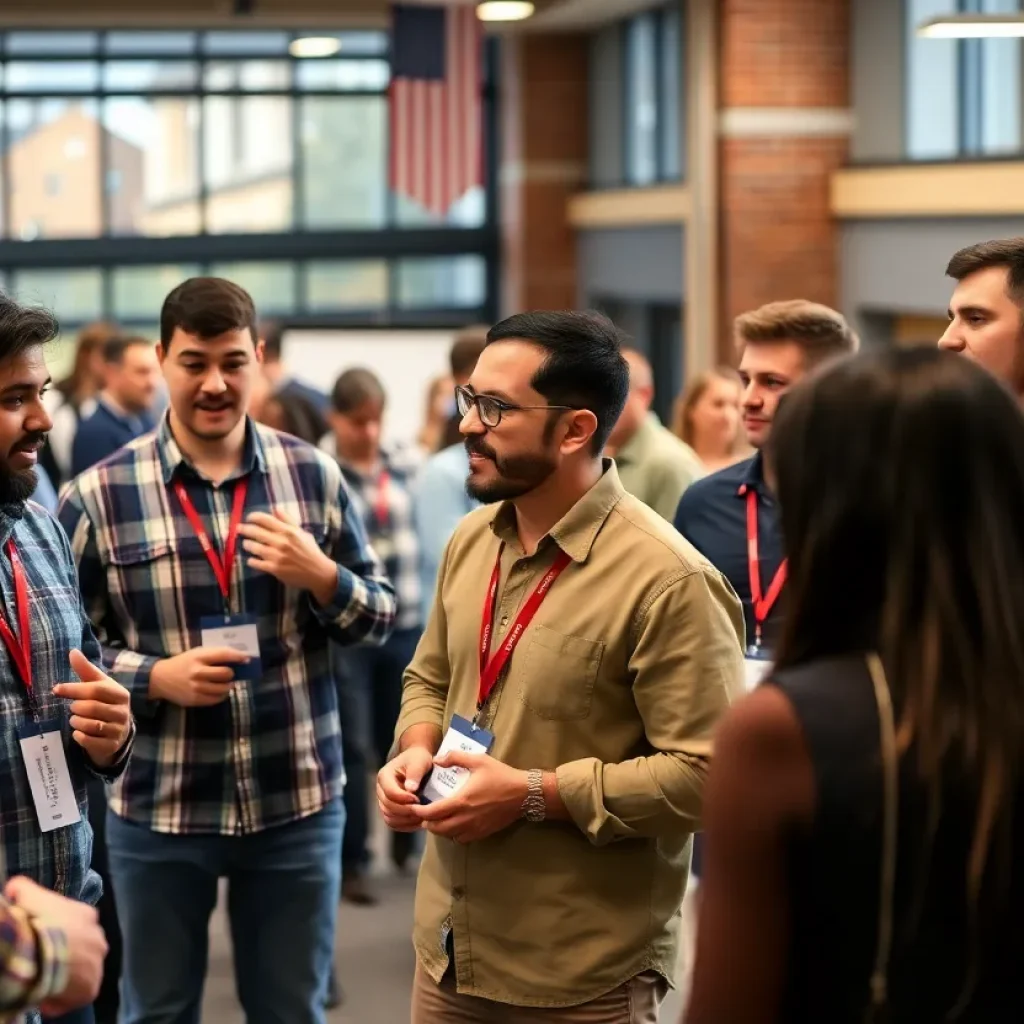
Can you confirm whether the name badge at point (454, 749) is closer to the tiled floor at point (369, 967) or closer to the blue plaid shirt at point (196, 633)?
the blue plaid shirt at point (196, 633)

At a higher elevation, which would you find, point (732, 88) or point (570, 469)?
point (732, 88)

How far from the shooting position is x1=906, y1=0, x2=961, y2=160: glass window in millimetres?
9055

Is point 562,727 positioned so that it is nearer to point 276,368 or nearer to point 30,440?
point 30,440

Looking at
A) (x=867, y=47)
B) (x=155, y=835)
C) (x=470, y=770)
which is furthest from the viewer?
(x=867, y=47)

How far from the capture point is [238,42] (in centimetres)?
1414

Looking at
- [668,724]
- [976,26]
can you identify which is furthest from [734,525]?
[976,26]

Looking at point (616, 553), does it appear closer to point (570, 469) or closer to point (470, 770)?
point (570, 469)

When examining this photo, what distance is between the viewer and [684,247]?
11125 millimetres

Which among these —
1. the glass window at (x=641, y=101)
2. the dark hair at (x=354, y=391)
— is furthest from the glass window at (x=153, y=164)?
the dark hair at (x=354, y=391)

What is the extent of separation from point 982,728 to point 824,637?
152 mm

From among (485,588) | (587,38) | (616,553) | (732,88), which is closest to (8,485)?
(485,588)

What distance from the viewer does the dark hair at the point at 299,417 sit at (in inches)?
232

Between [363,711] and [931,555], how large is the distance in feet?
15.1

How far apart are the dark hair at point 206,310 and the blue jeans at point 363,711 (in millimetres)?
2363
